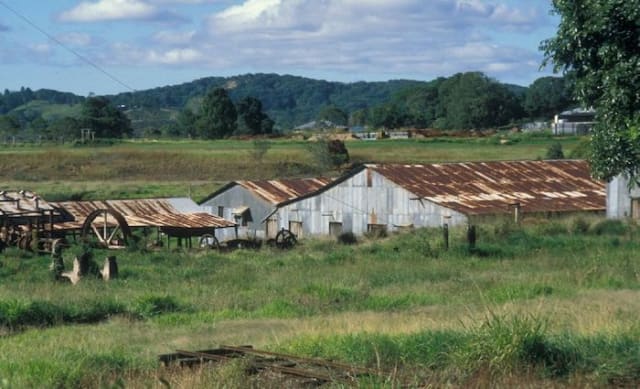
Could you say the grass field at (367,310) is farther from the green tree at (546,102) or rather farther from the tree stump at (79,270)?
the green tree at (546,102)

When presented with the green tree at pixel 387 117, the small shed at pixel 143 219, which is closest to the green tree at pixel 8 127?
the green tree at pixel 387 117

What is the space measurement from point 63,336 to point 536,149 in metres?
72.6

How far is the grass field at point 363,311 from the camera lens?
996cm

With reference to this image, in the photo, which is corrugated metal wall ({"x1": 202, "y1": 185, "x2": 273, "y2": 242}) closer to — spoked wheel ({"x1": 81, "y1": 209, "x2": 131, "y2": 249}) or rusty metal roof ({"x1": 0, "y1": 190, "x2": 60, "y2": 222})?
spoked wheel ({"x1": 81, "y1": 209, "x2": 131, "y2": 249})

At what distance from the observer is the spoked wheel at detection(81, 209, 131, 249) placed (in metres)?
37.2

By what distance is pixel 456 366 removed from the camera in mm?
9984

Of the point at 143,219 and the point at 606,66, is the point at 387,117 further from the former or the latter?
the point at 606,66

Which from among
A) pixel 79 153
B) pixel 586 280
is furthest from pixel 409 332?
pixel 79 153

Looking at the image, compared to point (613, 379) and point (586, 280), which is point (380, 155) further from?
point (613, 379)

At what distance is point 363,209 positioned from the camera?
4372cm

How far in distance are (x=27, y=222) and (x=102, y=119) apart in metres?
92.1

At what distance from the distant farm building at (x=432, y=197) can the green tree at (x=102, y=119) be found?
82071 millimetres

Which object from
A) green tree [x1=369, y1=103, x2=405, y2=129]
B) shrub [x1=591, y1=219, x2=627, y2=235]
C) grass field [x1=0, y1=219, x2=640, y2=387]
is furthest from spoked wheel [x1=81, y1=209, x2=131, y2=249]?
green tree [x1=369, y1=103, x2=405, y2=129]

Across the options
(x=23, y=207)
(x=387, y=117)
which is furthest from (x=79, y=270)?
(x=387, y=117)
